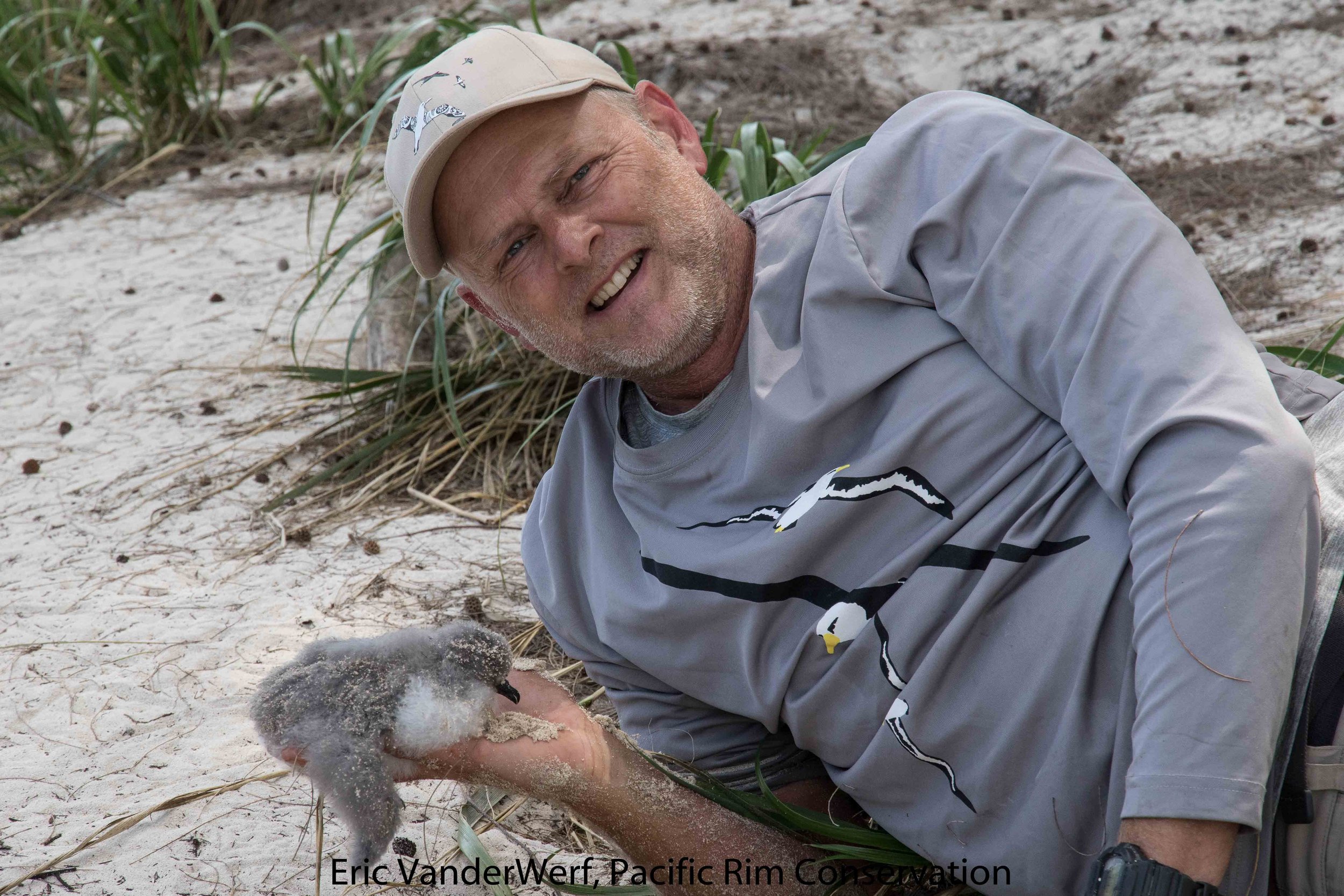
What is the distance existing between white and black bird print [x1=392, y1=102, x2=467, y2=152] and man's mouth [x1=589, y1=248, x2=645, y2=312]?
1.07ft

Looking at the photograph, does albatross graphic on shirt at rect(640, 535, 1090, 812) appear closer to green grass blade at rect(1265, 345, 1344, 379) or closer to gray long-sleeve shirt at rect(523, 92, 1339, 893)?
gray long-sleeve shirt at rect(523, 92, 1339, 893)

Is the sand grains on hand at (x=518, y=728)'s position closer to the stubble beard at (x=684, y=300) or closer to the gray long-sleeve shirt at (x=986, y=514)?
the gray long-sleeve shirt at (x=986, y=514)

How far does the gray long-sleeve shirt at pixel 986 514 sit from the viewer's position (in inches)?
47.9

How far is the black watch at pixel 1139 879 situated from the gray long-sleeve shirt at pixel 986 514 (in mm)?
57

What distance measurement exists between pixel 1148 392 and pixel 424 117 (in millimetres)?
1115

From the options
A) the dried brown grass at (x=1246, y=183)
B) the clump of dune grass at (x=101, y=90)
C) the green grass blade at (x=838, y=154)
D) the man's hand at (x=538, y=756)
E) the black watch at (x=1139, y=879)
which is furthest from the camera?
the clump of dune grass at (x=101, y=90)

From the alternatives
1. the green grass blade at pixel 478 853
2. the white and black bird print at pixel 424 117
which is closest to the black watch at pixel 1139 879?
the green grass blade at pixel 478 853

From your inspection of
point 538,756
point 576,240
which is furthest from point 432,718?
point 576,240

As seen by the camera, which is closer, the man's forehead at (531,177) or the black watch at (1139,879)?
the black watch at (1139,879)

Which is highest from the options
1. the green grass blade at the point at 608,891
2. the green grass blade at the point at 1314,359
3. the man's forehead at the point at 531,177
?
the man's forehead at the point at 531,177

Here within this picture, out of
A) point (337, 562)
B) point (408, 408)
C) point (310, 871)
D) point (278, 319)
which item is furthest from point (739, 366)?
point (278, 319)

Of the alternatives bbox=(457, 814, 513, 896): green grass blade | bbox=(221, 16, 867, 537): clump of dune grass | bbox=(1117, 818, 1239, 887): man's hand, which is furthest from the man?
bbox=(221, 16, 867, 537): clump of dune grass

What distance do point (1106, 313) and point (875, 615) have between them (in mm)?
512

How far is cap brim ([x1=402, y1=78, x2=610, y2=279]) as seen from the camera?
1629 mm
